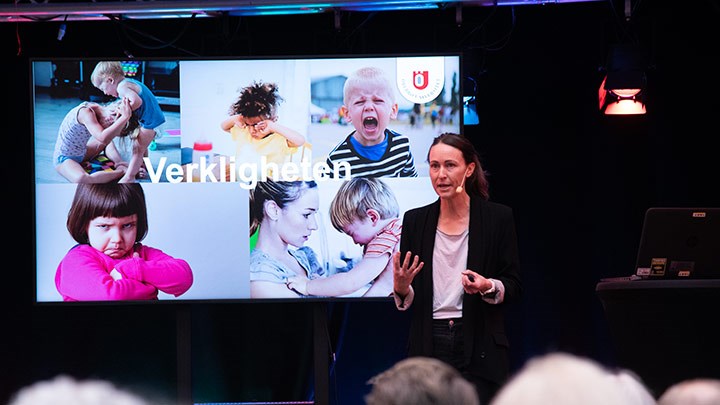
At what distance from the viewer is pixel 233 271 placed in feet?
19.0

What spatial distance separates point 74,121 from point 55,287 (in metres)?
1.01

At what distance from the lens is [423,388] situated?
152cm

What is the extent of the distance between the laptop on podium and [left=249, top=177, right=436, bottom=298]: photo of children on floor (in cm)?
194

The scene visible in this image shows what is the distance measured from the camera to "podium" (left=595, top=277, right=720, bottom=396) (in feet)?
12.8

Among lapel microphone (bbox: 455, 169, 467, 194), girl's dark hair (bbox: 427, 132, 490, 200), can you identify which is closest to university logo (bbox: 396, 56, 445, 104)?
girl's dark hair (bbox: 427, 132, 490, 200)

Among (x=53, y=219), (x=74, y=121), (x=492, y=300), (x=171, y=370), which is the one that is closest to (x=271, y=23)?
(x=74, y=121)

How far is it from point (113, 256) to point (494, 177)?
2660mm

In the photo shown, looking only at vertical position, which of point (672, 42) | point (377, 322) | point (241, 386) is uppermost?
point (672, 42)

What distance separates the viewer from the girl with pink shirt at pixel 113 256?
19.0ft

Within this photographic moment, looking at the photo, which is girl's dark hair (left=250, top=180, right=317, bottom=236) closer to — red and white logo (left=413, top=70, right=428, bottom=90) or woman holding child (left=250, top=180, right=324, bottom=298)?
woman holding child (left=250, top=180, right=324, bottom=298)

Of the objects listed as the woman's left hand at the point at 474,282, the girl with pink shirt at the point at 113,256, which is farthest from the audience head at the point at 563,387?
the girl with pink shirt at the point at 113,256

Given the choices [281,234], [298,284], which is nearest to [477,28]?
[281,234]

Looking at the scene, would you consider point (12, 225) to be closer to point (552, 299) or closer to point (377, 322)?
point (377, 322)

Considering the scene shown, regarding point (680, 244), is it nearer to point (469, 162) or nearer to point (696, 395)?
point (469, 162)
